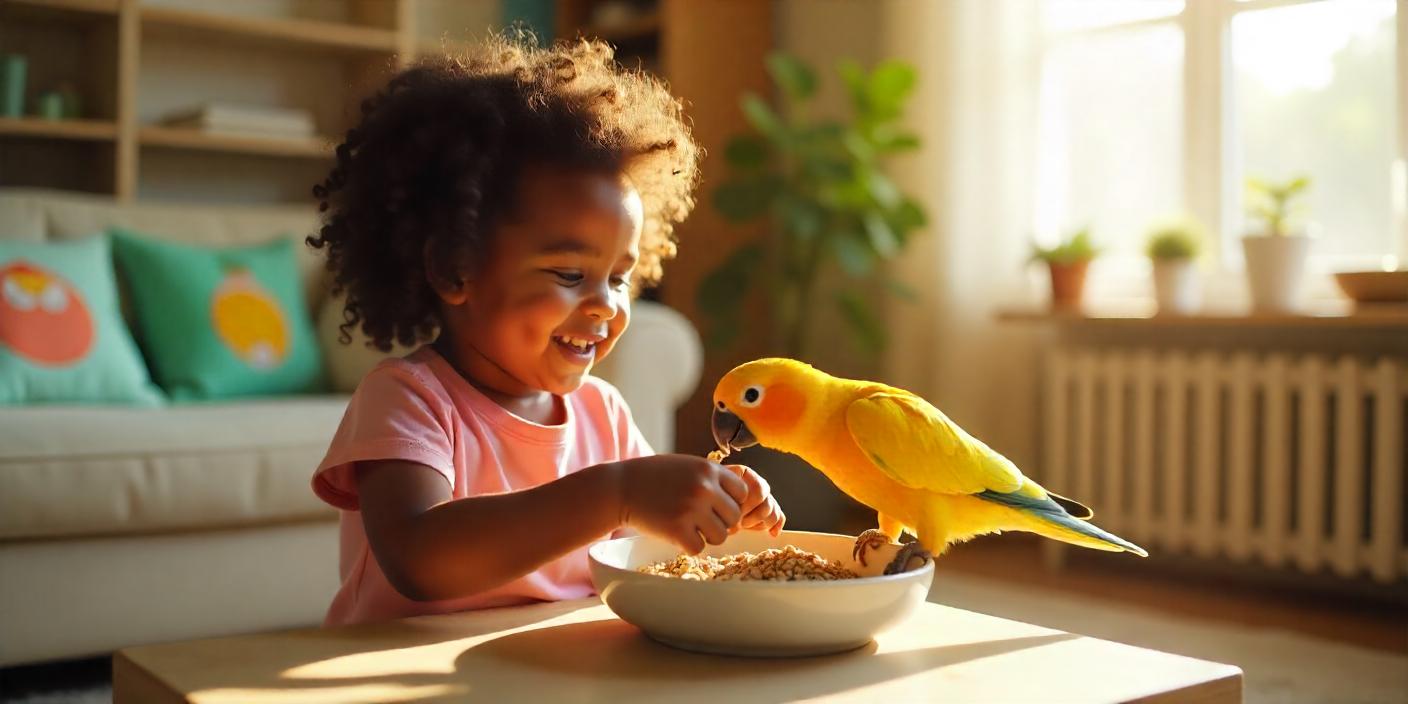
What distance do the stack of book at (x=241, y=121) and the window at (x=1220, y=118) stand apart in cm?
219

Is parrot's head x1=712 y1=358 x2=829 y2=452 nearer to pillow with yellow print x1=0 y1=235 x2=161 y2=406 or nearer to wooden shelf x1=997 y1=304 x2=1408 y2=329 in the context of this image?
pillow with yellow print x1=0 y1=235 x2=161 y2=406

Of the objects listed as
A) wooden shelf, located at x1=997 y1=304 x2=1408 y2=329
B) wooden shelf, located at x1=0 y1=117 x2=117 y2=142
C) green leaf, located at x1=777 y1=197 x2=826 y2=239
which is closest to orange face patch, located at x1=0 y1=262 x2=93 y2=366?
wooden shelf, located at x1=0 y1=117 x2=117 y2=142

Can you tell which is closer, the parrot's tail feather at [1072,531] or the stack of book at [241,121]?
the parrot's tail feather at [1072,531]

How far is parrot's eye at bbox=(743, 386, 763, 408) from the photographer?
94cm

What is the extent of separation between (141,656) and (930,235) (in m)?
3.09

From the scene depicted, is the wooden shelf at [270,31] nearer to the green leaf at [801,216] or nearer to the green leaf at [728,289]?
the green leaf at [728,289]

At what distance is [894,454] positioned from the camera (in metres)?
0.90

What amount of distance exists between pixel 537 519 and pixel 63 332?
191 centimetres

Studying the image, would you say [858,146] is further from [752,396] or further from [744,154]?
[752,396]

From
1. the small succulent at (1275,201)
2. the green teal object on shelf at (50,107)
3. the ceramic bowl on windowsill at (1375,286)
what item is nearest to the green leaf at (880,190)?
the small succulent at (1275,201)

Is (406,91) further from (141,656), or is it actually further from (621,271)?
(141,656)

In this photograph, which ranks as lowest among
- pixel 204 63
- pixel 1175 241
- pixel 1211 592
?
pixel 1211 592

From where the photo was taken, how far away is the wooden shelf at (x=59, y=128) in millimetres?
3328

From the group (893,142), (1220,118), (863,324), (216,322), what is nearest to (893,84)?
(893,142)
